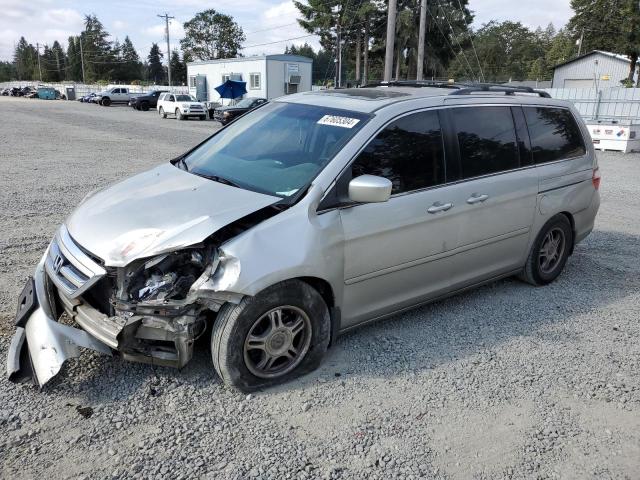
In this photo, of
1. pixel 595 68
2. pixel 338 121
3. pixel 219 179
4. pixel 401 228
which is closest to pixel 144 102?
pixel 595 68

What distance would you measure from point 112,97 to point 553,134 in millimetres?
51252

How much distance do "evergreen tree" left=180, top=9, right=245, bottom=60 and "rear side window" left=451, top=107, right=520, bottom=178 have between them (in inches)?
3719

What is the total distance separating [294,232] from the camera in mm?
3193

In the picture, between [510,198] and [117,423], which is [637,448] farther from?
[117,423]

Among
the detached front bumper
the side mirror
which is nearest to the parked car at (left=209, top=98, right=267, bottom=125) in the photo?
the detached front bumper

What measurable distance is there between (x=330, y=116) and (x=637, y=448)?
2.84 m

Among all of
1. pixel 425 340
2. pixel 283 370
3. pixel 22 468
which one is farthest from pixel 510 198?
pixel 22 468

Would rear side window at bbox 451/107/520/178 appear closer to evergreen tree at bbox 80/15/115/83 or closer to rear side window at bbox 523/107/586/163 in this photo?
rear side window at bbox 523/107/586/163

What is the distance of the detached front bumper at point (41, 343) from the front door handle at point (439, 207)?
2.36 m

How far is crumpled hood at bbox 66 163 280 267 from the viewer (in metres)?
2.98

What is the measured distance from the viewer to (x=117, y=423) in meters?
2.96

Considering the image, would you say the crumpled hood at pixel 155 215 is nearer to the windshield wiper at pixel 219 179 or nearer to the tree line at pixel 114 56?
the windshield wiper at pixel 219 179

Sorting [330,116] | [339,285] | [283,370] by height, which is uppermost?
[330,116]

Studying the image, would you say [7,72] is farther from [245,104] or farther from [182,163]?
[182,163]
